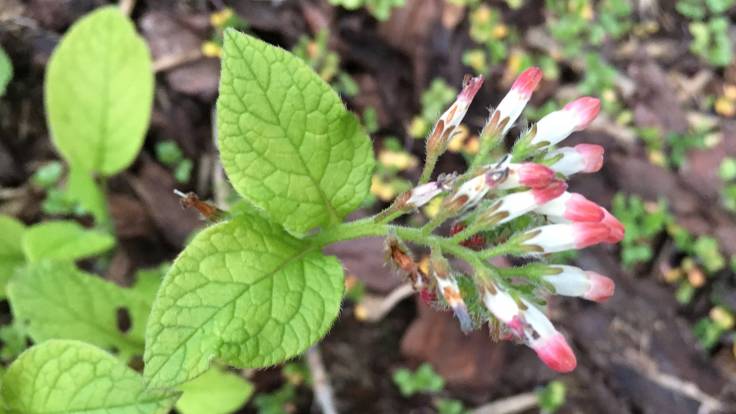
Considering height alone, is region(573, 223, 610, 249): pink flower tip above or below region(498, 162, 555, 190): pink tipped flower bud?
below

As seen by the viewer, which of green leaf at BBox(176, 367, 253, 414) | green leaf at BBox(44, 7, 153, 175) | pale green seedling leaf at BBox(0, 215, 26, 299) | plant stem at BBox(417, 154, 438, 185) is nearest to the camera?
plant stem at BBox(417, 154, 438, 185)

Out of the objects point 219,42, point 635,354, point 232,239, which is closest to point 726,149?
point 635,354

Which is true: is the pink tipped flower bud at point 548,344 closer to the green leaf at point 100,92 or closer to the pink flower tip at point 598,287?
the pink flower tip at point 598,287

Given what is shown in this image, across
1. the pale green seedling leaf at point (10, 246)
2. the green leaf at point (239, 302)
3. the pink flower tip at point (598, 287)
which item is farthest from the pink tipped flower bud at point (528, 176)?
the pale green seedling leaf at point (10, 246)

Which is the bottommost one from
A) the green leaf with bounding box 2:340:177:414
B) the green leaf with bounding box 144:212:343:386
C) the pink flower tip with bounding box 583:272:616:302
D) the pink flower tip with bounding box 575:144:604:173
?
the green leaf with bounding box 2:340:177:414

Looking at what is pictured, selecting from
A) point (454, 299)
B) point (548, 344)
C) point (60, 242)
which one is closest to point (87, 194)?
point (60, 242)

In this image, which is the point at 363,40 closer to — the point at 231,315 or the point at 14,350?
the point at 14,350

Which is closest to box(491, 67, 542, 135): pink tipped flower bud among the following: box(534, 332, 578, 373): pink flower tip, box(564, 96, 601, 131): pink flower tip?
box(564, 96, 601, 131): pink flower tip

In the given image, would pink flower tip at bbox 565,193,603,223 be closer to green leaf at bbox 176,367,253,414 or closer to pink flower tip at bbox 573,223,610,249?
pink flower tip at bbox 573,223,610,249
